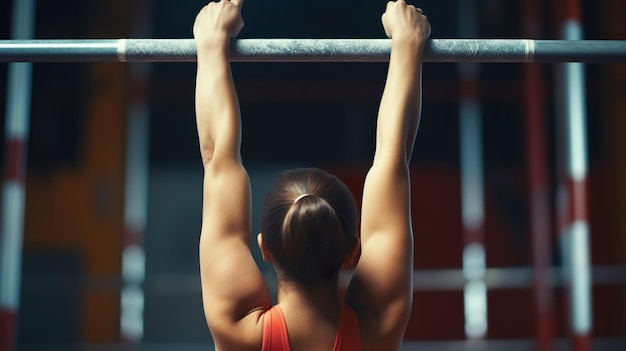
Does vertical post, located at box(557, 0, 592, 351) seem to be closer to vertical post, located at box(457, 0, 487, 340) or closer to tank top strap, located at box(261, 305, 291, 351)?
vertical post, located at box(457, 0, 487, 340)

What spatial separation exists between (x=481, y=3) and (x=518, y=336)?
5.79ft

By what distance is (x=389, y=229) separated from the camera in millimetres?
1149

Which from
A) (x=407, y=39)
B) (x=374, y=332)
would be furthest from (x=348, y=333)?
(x=407, y=39)

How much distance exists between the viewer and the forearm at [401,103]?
1.19m

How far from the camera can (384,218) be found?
1152 millimetres

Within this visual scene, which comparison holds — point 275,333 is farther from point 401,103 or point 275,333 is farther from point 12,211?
point 12,211

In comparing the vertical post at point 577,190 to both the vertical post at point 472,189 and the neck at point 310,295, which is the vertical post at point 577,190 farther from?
the neck at point 310,295

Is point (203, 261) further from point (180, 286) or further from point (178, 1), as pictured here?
point (178, 1)

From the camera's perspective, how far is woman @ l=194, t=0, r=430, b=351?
1104mm

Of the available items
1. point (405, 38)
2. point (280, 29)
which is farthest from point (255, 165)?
point (405, 38)

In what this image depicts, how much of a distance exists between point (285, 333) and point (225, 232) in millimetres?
150

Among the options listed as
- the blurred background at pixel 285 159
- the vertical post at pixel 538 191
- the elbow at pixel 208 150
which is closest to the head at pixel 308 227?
the elbow at pixel 208 150

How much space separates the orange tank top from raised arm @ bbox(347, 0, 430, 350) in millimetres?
17

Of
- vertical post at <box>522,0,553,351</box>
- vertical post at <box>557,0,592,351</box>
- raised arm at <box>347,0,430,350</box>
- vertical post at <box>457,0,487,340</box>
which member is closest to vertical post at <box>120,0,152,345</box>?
vertical post at <box>457,0,487,340</box>
